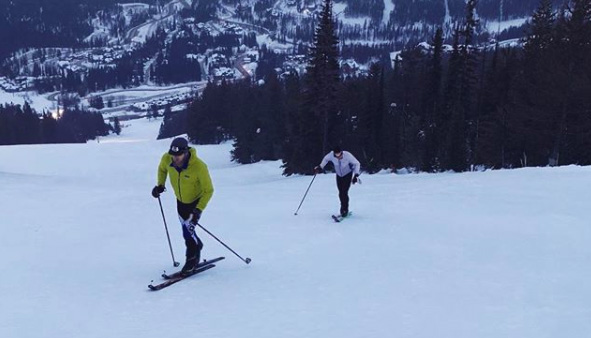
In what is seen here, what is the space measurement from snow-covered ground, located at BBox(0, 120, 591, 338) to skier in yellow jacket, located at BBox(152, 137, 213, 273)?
3.85ft

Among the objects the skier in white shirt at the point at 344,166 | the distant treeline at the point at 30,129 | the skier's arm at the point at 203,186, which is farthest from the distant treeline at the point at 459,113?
the distant treeline at the point at 30,129

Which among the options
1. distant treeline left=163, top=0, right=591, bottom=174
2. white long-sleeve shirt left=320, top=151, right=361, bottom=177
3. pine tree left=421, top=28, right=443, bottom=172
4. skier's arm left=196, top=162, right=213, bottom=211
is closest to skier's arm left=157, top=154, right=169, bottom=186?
skier's arm left=196, top=162, right=213, bottom=211

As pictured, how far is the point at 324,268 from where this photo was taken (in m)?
8.04

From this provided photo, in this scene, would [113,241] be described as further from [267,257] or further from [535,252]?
[535,252]

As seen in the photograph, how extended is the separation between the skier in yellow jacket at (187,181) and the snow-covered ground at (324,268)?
3.85ft

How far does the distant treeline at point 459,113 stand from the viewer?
28391 millimetres

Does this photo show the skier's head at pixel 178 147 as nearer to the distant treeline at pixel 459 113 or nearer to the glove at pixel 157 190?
the glove at pixel 157 190

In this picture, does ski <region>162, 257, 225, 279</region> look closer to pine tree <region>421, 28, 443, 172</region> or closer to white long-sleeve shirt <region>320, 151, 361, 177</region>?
white long-sleeve shirt <region>320, 151, 361, 177</region>

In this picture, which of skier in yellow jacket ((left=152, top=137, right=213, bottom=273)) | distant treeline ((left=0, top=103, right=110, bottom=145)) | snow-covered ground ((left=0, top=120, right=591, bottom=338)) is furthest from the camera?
distant treeline ((left=0, top=103, right=110, bottom=145))

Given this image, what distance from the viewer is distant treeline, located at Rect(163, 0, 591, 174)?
28391mm

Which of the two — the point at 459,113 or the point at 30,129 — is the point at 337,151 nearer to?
the point at 459,113

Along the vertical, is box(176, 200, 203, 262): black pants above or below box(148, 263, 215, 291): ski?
above

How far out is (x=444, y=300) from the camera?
6.36 metres

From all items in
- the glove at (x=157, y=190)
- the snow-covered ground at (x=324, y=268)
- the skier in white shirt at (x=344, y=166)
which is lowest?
the snow-covered ground at (x=324, y=268)
